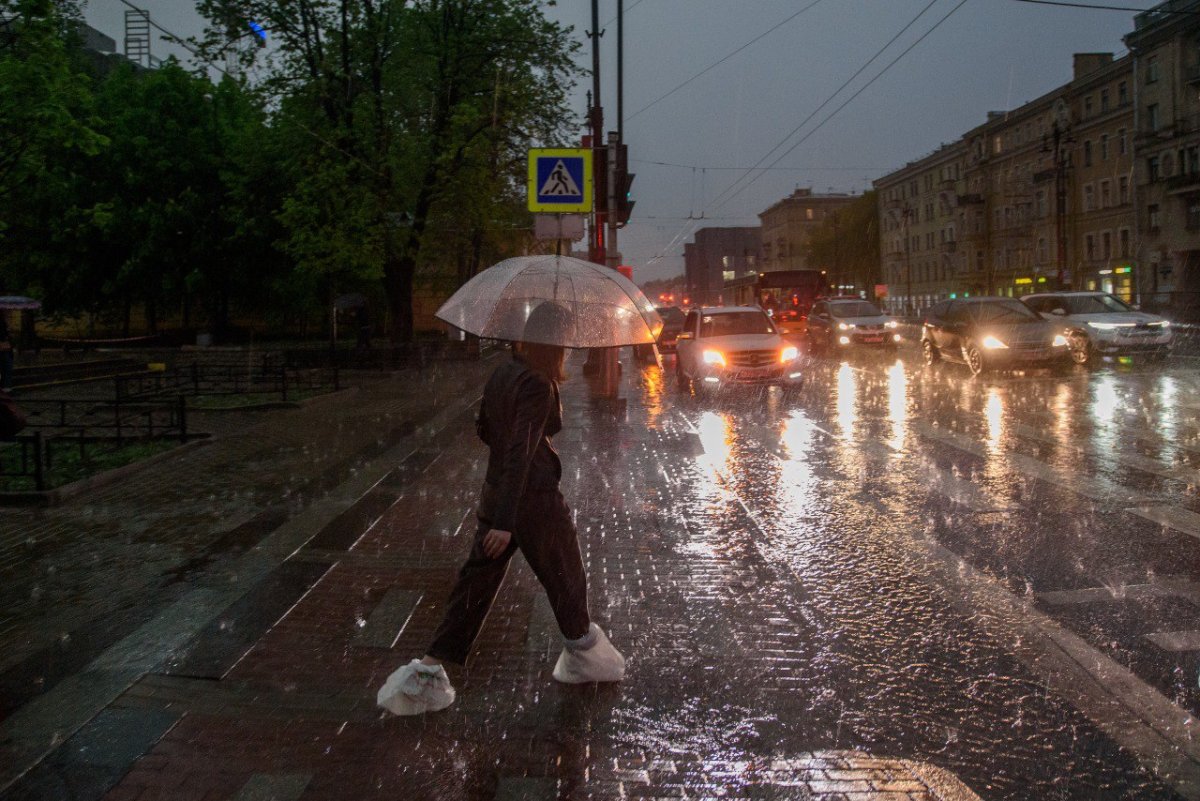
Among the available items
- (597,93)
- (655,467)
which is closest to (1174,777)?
(655,467)

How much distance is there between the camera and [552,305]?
4.10 m

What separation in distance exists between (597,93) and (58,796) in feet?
67.5

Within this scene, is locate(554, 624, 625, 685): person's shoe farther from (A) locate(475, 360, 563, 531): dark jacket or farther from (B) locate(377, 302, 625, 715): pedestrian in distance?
(A) locate(475, 360, 563, 531): dark jacket

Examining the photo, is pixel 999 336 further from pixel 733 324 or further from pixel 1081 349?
pixel 733 324

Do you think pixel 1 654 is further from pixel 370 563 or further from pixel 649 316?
pixel 649 316

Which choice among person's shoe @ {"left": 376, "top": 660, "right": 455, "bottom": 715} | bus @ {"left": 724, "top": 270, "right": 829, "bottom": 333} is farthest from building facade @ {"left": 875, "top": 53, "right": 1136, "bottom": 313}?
person's shoe @ {"left": 376, "top": 660, "right": 455, "bottom": 715}

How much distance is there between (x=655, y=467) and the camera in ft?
33.8

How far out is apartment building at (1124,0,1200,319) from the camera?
4978cm

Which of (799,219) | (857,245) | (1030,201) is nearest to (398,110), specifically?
(1030,201)

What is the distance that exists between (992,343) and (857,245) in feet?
289

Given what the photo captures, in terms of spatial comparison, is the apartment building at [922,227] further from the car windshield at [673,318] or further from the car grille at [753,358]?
the car grille at [753,358]

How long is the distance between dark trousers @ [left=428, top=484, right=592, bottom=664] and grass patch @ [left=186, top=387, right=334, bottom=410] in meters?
13.1

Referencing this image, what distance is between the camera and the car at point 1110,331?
2089cm

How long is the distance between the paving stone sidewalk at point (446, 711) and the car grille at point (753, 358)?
10758 millimetres
